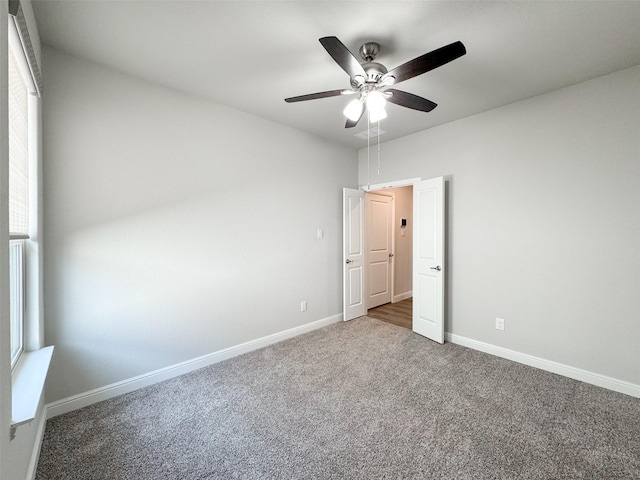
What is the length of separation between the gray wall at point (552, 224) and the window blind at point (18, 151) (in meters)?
3.82

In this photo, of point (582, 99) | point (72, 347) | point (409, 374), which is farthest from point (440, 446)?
point (582, 99)

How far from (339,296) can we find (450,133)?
106 inches

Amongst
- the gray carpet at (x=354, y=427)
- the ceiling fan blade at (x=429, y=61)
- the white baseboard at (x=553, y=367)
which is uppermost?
the ceiling fan blade at (x=429, y=61)

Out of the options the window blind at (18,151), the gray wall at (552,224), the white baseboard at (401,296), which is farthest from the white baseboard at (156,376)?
the white baseboard at (401,296)

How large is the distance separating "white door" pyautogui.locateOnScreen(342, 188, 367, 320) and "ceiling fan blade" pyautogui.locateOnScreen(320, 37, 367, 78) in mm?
2331

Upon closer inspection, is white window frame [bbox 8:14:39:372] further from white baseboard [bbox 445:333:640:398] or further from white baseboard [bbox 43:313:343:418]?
white baseboard [bbox 445:333:640:398]

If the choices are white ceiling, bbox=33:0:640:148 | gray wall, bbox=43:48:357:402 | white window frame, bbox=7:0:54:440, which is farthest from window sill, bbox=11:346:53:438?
white ceiling, bbox=33:0:640:148

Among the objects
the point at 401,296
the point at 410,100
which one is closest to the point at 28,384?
the point at 410,100

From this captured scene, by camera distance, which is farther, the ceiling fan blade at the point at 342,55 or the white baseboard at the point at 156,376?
the white baseboard at the point at 156,376

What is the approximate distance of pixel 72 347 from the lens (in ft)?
7.04

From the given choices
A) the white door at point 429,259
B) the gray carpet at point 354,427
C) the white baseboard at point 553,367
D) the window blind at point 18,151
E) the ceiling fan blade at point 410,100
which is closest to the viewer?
the window blind at point 18,151

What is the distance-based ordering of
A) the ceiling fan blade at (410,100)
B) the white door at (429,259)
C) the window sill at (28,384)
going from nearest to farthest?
the window sill at (28,384)
the ceiling fan blade at (410,100)
the white door at (429,259)

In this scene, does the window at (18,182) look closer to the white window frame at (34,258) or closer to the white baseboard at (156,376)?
the white window frame at (34,258)

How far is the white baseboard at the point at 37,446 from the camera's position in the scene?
4.95ft
